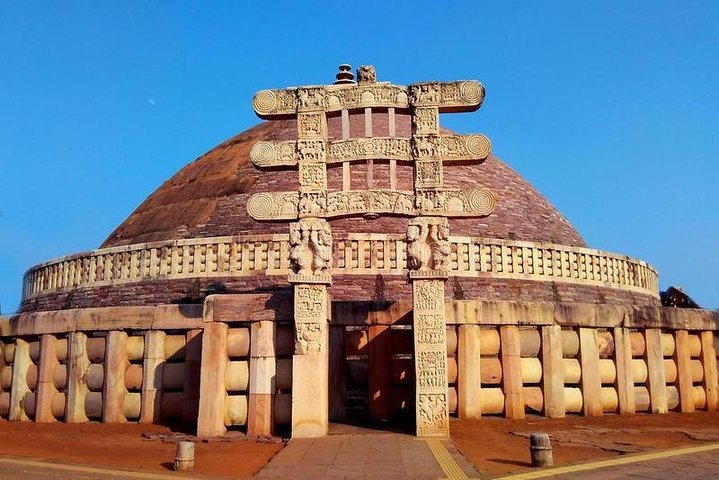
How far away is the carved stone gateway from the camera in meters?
8.45

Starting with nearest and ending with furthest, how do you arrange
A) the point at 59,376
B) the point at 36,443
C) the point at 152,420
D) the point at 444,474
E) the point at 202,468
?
the point at 444,474 → the point at 202,468 → the point at 36,443 → the point at 152,420 → the point at 59,376

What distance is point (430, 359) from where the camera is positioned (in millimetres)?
8555

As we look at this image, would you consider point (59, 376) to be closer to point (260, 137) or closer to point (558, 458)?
point (558, 458)

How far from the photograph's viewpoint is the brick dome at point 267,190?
1688cm

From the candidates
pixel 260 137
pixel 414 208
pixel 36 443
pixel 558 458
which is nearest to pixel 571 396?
pixel 558 458

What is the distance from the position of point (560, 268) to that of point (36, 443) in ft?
38.7

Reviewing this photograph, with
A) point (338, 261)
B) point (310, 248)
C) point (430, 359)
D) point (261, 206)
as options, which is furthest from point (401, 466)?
point (338, 261)

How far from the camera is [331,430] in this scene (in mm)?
8609

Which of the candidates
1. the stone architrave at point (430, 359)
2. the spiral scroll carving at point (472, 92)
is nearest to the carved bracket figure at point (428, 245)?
the stone architrave at point (430, 359)

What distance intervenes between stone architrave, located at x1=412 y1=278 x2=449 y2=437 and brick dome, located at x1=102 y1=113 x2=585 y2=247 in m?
6.46

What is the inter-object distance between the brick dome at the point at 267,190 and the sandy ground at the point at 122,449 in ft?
24.2

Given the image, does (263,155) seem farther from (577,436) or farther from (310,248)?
(577,436)

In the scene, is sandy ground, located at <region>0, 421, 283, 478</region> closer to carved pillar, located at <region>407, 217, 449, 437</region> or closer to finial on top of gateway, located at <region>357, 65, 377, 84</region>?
carved pillar, located at <region>407, 217, 449, 437</region>

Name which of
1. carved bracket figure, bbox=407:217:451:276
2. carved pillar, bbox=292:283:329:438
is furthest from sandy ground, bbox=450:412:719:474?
carved bracket figure, bbox=407:217:451:276
